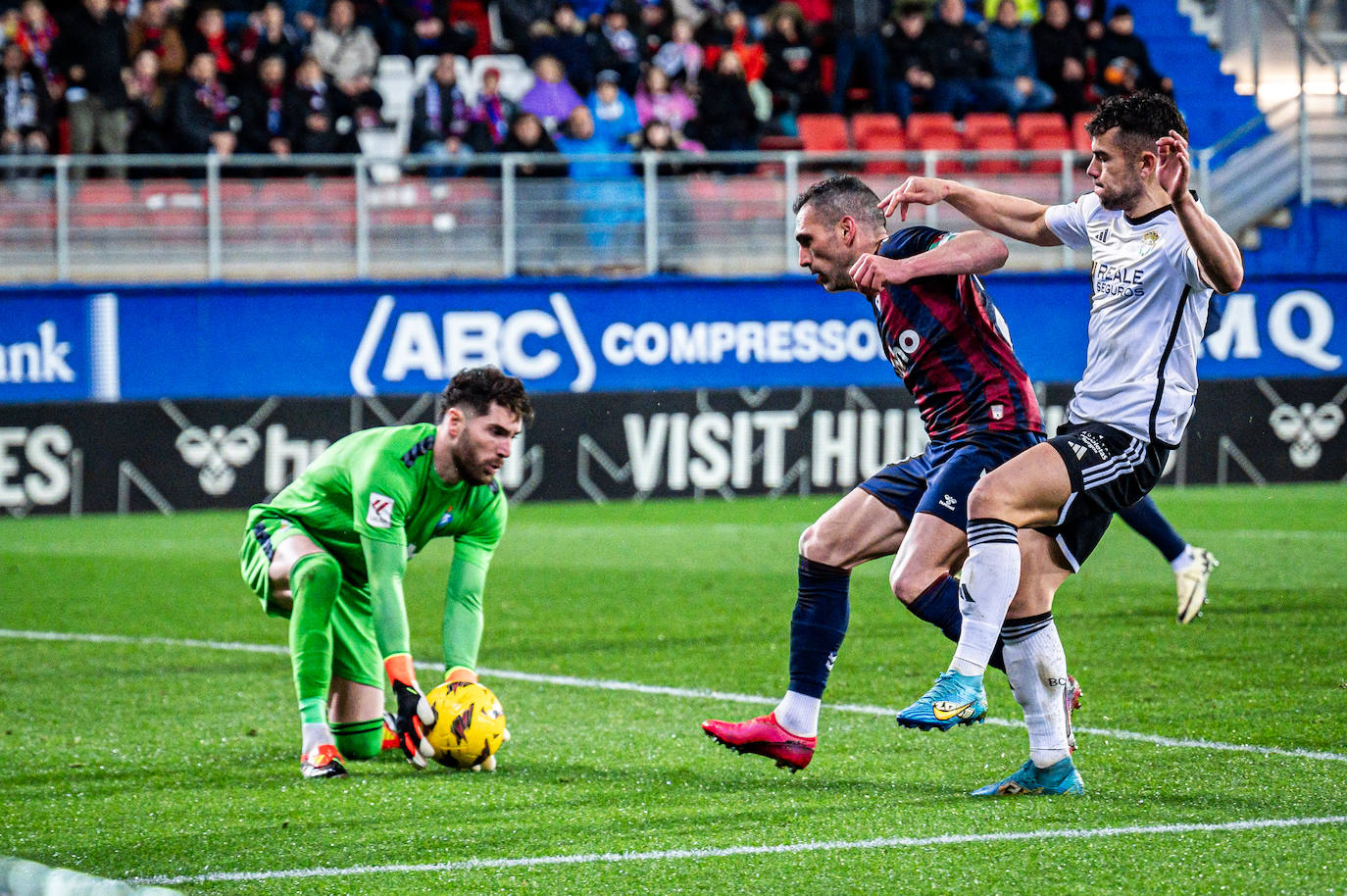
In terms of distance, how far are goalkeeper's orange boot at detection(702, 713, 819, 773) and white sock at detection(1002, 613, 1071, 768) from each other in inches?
28.3

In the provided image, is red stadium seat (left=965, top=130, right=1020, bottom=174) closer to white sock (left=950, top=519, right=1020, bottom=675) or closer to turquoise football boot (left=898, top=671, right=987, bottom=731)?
white sock (left=950, top=519, right=1020, bottom=675)

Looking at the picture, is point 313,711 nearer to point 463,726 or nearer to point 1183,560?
point 463,726

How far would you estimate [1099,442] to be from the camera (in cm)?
506

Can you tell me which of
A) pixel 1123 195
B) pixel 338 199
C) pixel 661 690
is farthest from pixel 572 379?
pixel 1123 195

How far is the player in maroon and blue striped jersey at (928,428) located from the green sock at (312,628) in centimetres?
141

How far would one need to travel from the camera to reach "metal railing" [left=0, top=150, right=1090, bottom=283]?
17.2 metres

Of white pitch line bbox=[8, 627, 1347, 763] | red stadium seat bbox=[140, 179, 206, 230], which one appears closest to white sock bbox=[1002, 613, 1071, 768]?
white pitch line bbox=[8, 627, 1347, 763]

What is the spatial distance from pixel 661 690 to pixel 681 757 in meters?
1.37

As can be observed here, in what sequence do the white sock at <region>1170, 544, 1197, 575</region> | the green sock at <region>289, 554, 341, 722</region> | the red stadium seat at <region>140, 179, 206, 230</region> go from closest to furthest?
the green sock at <region>289, 554, 341, 722</region> < the white sock at <region>1170, 544, 1197, 575</region> < the red stadium seat at <region>140, 179, 206, 230</region>

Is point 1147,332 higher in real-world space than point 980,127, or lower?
lower

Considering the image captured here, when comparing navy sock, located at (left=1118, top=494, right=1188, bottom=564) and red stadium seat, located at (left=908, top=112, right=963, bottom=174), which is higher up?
red stadium seat, located at (left=908, top=112, right=963, bottom=174)

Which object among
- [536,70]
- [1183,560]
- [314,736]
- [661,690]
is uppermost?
[536,70]

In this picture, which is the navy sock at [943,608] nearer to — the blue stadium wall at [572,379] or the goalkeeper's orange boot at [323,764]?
the goalkeeper's orange boot at [323,764]

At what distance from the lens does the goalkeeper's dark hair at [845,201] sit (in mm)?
5453
